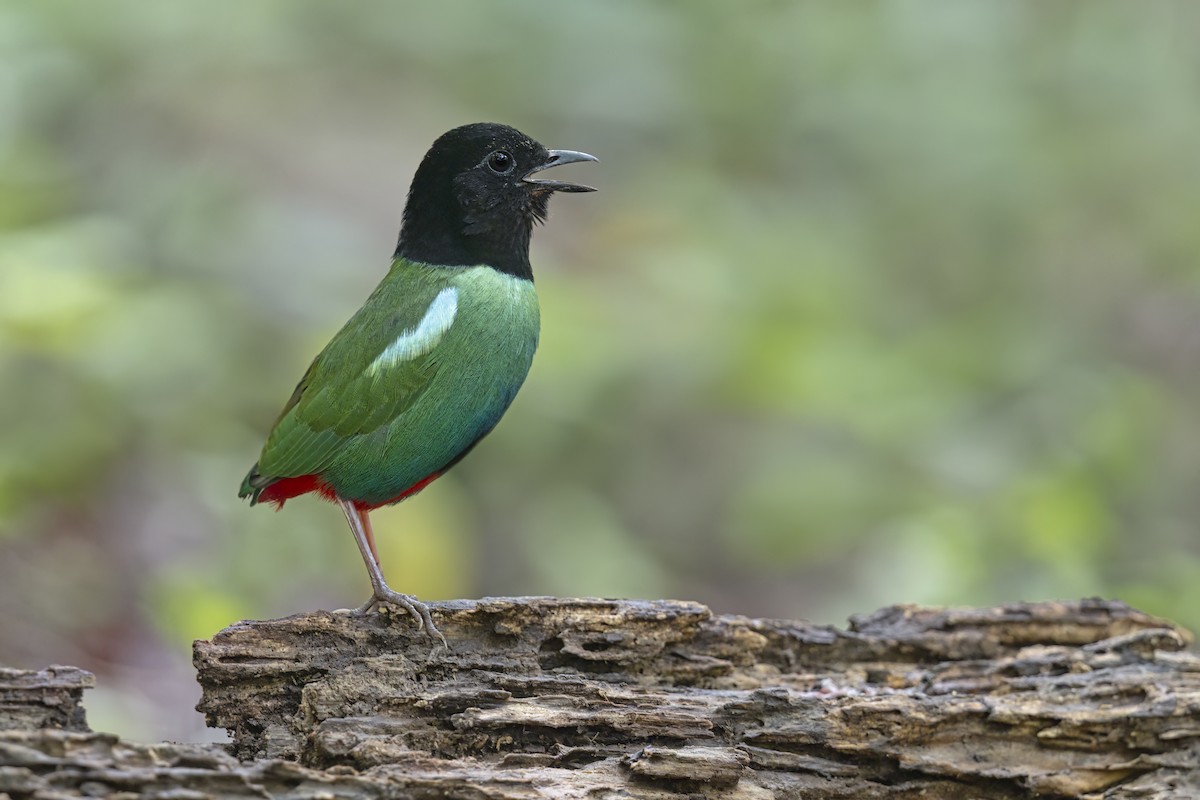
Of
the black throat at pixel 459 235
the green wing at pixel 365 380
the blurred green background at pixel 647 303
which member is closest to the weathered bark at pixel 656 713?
the green wing at pixel 365 380

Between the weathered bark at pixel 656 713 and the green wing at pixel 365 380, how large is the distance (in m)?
0.70

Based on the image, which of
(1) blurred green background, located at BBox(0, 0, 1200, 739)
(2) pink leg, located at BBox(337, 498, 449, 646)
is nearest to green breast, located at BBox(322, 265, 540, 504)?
(2) pink leg, located at BBox(337, 498, 449, 646)

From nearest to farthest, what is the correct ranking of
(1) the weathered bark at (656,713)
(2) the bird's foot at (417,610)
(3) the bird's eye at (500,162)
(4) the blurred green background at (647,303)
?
(1) the weathered bark at (656,713) < (2) the bird's foot at (417,610) < (3) the bird's eye at (500,162) < (4) the blurred green background at (647,303)

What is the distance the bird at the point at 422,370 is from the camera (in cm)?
446

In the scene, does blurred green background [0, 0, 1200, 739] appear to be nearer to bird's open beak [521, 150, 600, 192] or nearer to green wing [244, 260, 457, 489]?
green wing [244, 260, 457, 489]

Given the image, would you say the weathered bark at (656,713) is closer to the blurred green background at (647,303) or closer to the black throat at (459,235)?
the black throat at (459,235)

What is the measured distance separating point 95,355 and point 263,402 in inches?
33.3

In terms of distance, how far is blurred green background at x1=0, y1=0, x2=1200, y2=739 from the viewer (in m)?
6.42

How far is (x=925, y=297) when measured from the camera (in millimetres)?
9695

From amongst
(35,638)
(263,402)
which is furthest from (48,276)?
(35,638)

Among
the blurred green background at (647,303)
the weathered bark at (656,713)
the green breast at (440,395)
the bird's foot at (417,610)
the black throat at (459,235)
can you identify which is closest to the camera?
the weathered bark at (656,713)

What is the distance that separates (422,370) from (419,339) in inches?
4.7

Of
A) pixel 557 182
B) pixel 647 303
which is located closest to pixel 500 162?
pixel 557 182

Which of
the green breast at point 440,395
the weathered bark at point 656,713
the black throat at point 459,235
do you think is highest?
the black throat at point 459,235
